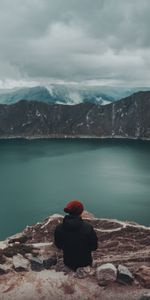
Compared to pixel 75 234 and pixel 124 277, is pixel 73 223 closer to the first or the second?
pixel 75 234

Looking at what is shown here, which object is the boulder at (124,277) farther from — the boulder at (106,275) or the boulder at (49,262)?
the boulder at (49,262)

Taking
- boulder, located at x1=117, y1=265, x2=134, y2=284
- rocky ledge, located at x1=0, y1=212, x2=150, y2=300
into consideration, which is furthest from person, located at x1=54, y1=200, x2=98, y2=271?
boulder, located at x1=117, y1=265, x2=134, y2=284

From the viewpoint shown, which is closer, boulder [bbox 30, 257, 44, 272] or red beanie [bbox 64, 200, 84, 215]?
red beanie [bbox 64, 200, 84, 215]

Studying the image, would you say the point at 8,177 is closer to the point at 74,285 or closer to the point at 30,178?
the point at 30,178

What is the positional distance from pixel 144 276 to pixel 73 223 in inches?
533

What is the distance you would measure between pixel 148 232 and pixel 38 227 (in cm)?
1656

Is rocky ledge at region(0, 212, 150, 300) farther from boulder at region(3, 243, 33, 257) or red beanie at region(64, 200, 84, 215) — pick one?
red beanie at region(64, 200, 84, 215)

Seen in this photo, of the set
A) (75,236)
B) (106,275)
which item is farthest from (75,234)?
(106,275)

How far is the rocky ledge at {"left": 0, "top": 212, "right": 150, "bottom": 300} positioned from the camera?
2764 centimetres

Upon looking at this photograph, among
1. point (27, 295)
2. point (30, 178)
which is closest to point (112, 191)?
point (30, 178)

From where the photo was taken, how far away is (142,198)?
14138cm

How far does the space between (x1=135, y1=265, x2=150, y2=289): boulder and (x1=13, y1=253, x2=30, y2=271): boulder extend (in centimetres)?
974

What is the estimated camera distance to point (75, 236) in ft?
61.4

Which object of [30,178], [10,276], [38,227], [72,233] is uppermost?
[72,233]
